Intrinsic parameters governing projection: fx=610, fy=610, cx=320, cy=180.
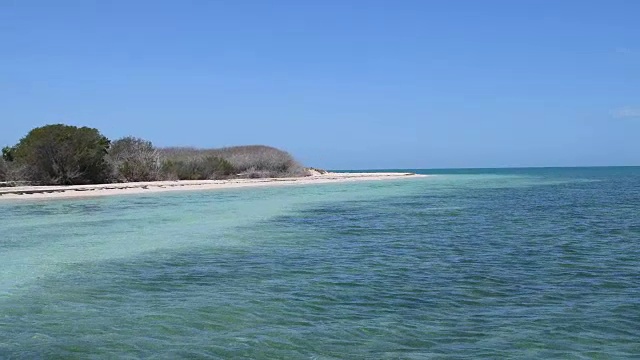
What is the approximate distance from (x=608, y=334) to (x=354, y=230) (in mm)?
10778

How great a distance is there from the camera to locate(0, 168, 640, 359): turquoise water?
5.95 metres

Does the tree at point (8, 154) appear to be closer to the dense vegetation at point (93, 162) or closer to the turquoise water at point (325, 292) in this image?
the dense vegetation at point (93, 162)

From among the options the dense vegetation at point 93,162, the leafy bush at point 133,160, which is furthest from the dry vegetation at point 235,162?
the leafy bush at point 133,160

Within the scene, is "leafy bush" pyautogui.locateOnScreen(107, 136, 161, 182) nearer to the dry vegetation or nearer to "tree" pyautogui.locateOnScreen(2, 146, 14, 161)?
the dry vegetation

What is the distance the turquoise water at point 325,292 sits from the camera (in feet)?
19.5

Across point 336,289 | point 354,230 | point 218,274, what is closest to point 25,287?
point 218,274

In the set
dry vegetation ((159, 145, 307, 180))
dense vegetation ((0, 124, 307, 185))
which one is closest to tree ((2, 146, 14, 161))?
dense vegetation ((0, 124, 307, 185))

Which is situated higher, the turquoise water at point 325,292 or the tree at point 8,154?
the tree at point 8,154

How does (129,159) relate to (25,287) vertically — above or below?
above

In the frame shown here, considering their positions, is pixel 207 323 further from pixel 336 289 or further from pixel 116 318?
pixel 336 289

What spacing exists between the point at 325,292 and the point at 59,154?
36617mm

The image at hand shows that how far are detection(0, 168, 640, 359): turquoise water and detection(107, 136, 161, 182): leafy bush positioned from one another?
3167 centimetres

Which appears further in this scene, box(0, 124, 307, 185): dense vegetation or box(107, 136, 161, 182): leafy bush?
box(107, 136, 161, 182): leafy bush

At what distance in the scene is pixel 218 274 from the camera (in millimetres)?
9977
